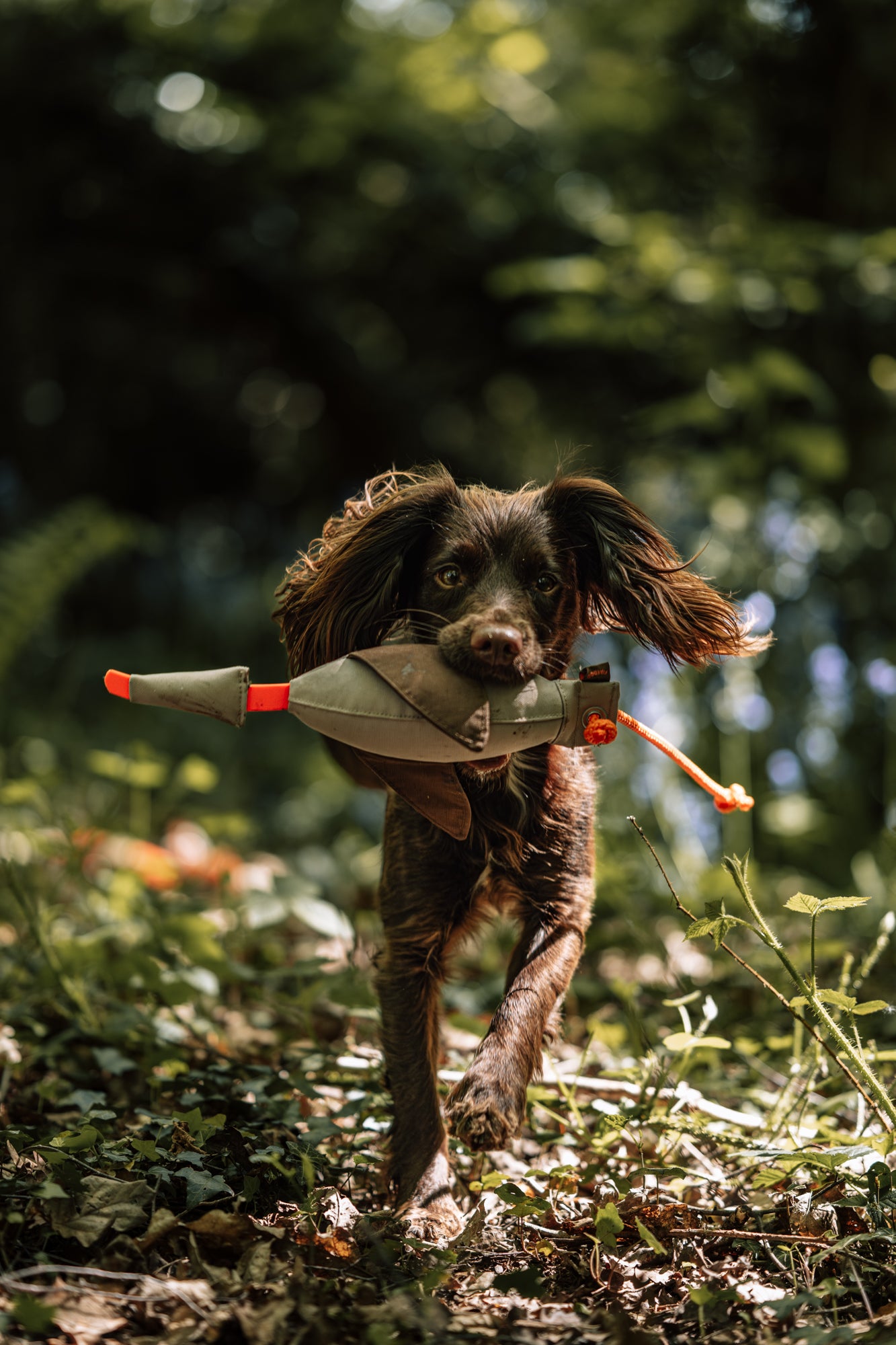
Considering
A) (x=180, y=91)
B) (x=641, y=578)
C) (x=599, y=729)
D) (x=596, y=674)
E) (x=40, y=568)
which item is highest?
(x=180, y=91)

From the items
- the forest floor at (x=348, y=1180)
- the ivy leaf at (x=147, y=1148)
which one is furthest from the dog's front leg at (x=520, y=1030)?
the ivy leaf at (x=147, y=1148)

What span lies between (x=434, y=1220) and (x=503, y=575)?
1445 mm

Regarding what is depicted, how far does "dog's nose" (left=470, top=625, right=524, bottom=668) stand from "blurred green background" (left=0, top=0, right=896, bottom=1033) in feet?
4.99

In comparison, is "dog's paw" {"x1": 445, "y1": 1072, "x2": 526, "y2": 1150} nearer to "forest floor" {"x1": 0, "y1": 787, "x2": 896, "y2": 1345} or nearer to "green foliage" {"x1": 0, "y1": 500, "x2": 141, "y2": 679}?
"forest floor" {"x1": 0, "y1": 787, "x2": 896, "y2": 1345}

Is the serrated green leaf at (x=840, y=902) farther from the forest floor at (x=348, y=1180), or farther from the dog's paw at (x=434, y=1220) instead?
the dog's paw at (x=434, y=1220)

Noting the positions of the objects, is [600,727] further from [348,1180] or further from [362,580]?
[348,1180]

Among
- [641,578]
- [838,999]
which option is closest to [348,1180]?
[838,999]

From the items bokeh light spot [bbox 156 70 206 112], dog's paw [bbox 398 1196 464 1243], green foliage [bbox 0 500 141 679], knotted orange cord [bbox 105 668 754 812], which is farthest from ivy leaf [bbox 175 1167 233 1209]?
bokeh light spot [bbox 156 70 206 112]

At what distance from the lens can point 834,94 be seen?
6.06m

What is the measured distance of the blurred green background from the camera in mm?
5473

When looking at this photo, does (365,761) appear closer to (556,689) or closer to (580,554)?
(556,689)

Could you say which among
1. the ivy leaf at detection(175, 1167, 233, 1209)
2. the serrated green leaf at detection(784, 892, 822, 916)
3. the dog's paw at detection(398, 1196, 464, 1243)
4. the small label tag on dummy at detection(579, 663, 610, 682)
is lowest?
the dog's paw at detection(398, 1196, 464, 1243)

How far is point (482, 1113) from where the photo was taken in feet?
7.29

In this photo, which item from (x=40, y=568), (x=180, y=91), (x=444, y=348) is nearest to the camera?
(x=40, y=568)
